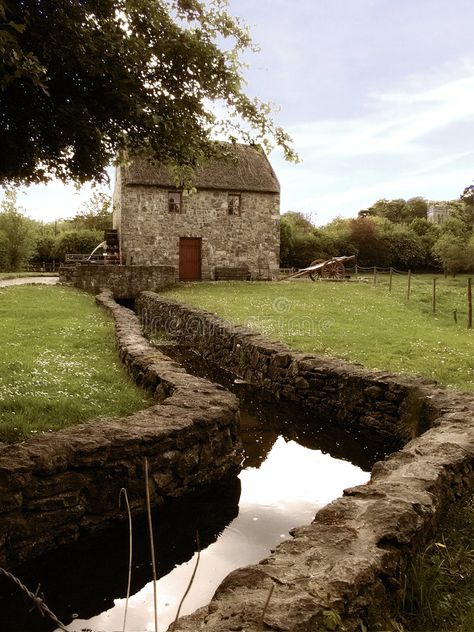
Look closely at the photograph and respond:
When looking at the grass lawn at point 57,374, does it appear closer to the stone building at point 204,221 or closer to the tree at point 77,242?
the stone building at point 204,221

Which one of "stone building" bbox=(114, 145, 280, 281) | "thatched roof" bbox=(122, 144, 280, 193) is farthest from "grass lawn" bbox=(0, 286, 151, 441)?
"thatched roof" bbox=(122, 144, 280, 193)

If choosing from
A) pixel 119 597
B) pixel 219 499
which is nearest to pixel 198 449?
pixel 219 499

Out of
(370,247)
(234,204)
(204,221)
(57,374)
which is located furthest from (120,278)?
(370,247)

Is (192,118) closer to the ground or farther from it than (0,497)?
farther from it

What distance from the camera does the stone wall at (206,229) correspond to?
30.2 metres

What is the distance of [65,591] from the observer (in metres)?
4.22

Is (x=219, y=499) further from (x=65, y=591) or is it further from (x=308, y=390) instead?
(x=308, y=390)

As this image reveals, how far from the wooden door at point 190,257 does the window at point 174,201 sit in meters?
1.77

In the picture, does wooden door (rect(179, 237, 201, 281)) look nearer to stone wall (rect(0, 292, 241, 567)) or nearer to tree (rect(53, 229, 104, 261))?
tree (rect(53, 229, 104, 261))

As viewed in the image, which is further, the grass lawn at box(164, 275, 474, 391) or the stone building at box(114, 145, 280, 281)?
the stone building at box(114, 145, 280, 281)

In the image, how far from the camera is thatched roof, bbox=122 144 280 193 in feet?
98.8

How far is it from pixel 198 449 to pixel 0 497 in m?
2.16

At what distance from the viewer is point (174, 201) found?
31.0 metres

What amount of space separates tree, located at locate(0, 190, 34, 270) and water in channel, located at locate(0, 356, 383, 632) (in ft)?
135
